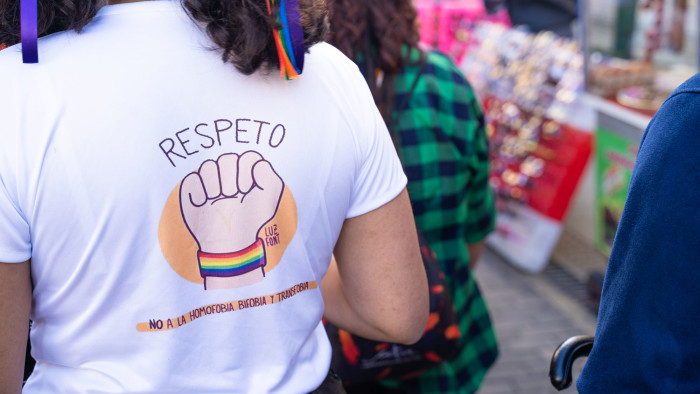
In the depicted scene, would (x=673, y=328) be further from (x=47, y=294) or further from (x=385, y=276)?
(x=47, y=294)

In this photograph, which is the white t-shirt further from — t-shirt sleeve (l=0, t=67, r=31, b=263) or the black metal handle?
the black metal handle

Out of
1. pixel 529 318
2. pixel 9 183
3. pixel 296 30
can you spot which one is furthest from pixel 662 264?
pixel 529 318

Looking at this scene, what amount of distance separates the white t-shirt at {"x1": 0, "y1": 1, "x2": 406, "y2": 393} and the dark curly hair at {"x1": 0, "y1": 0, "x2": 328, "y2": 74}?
0.8 inches

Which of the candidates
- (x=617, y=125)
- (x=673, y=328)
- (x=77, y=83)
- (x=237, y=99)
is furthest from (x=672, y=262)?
(x=617, y=125)

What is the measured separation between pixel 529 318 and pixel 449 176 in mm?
2241

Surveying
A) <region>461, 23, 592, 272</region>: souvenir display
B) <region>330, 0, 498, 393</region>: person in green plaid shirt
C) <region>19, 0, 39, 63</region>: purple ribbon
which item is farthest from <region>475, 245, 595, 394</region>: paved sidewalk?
<region>19, 0, 39, 63</region>: purple ribbon

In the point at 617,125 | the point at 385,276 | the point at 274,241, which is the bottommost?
the point at 617,125

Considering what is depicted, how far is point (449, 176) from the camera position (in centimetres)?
201

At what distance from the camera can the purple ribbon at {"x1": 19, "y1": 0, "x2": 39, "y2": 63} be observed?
1.02m

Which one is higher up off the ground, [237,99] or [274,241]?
[237,99]

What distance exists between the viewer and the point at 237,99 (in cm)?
113

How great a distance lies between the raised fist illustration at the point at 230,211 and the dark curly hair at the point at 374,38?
2.61 ft

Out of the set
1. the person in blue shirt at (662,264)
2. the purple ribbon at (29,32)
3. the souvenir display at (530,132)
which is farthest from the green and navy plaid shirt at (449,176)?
the souvenir display at (530,132)

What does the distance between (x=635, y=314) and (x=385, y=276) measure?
44 centimetres
